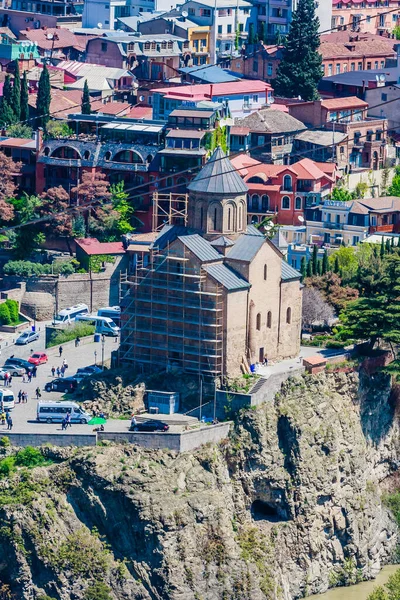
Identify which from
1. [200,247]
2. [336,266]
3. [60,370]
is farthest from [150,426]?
[336,266]

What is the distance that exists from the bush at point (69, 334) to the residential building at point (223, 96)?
22.2m

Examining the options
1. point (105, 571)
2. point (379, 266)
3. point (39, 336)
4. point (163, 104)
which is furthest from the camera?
point (163, 104)

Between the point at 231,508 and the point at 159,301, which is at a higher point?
the point at 159,301

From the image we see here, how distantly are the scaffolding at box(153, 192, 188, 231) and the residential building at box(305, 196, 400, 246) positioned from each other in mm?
7831

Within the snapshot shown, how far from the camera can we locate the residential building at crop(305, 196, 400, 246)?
103 metres

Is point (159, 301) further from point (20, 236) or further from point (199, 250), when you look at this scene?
point (20, 236)

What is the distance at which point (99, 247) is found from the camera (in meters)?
→ 99.5

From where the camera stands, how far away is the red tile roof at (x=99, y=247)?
99.1 m

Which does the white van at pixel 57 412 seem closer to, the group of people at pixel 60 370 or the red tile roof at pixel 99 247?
the group of people at pixel 60 370

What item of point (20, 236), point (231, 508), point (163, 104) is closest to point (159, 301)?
point (231, 508)

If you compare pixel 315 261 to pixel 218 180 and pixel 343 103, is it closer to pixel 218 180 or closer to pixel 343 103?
pixel 218 180

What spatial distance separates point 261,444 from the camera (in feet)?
254

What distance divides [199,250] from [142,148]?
26292mm

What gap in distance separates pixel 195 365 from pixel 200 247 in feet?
14.1
